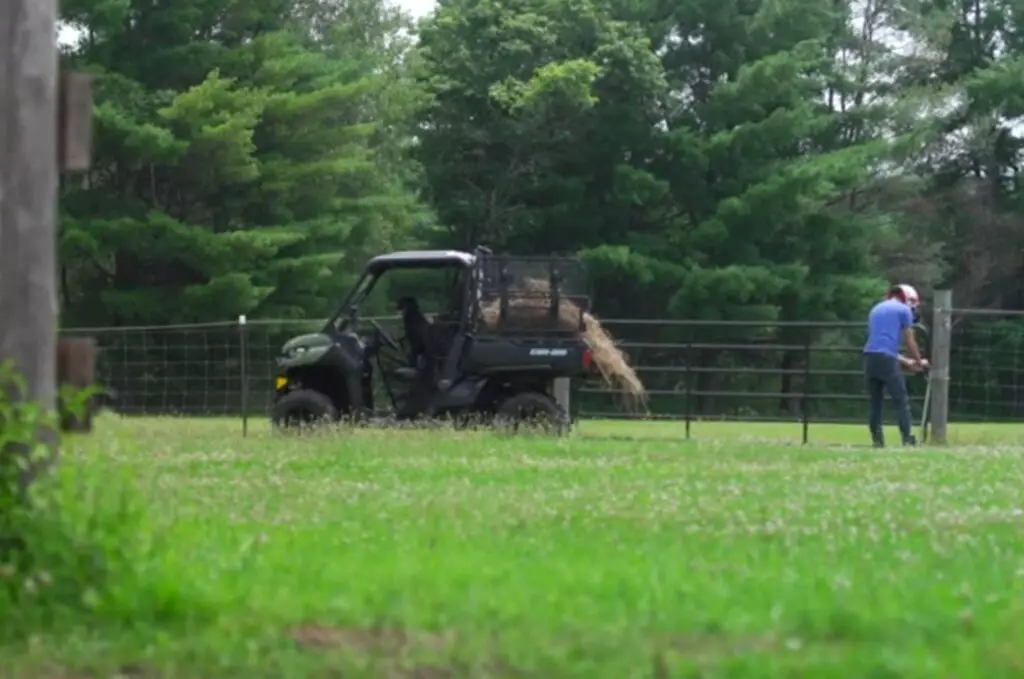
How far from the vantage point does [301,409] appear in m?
20.2

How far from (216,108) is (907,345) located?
26366 mm

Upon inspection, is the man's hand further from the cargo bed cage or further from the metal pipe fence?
the cargo bed cage

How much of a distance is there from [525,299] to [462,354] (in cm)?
100

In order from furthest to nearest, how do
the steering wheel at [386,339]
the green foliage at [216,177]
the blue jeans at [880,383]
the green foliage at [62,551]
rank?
the green foliage at [216,177] < the steering wheel at [386,339] < the blue jeans at [880,383] < the green foliage at [62,551]

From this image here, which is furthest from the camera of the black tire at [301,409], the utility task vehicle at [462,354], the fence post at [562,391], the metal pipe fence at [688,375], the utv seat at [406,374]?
the metal pipe fence at [688,375]

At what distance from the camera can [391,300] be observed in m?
36.9

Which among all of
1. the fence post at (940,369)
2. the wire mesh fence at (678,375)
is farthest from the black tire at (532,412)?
the fence post at (940,369)

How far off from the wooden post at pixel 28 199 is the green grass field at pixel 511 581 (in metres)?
0.47

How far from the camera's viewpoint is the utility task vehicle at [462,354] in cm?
1981

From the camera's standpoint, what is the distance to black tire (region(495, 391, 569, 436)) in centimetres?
1959

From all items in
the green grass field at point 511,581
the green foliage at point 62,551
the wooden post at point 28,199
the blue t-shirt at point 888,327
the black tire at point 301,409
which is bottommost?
the black tire at point 301,409

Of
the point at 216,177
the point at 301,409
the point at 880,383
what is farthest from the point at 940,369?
the point at 216,177

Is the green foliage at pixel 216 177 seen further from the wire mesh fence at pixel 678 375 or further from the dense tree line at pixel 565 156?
the wire mesh fence at pixel 678 375

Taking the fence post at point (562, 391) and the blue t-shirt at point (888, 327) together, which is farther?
the fence post at point (562, 391)
